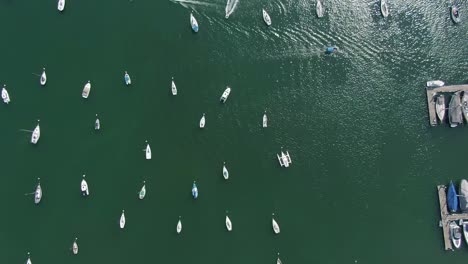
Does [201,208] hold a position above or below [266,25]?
below

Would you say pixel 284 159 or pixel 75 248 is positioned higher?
pixel 284 159

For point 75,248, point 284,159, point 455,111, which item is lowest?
point 75,248

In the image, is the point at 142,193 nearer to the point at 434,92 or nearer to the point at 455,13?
the point at 434,92

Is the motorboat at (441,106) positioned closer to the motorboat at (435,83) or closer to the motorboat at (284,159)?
the motorboat at (435,83)

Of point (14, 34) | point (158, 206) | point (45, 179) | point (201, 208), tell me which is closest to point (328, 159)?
point (201, 208)

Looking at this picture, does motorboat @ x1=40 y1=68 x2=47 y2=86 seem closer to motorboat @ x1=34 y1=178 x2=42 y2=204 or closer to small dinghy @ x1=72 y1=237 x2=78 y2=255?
motorboat @ x1=34 y1=178 x2=42 y2=204

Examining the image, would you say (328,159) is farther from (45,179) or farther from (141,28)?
(45,179)

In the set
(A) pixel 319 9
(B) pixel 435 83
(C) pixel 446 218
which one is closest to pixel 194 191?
(A) pixel 319 9
